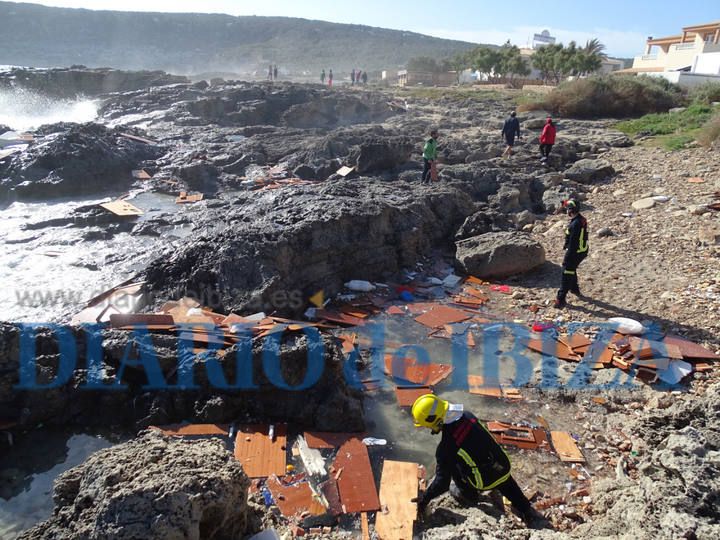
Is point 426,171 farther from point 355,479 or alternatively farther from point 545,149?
point 355,479

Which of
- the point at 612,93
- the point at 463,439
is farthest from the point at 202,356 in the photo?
the point at 612,93

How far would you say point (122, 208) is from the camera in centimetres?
1207

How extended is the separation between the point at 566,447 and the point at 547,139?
10977 mm

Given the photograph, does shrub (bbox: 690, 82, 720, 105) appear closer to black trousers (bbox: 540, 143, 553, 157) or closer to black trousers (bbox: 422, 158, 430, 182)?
black trousers (bbox: 540, 143, 553, 157)

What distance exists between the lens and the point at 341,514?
13.4ft

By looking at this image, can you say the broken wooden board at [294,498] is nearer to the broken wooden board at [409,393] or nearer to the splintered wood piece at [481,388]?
the broken wooden board at [409,393]

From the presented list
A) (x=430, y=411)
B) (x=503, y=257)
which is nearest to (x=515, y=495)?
(x=430, y=411)

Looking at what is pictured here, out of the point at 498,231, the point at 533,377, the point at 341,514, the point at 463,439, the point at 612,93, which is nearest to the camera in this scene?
the point at 463,439

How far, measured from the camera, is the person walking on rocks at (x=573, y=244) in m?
7.00

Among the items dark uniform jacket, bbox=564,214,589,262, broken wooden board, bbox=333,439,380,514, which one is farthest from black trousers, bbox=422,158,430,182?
broken wooden board, bbox=333,439,380,514

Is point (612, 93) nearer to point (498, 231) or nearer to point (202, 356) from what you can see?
point (498, 231)

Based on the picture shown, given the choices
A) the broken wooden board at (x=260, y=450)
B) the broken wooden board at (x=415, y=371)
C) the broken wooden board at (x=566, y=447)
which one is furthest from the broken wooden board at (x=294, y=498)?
the broken wooden board at (x=566, y=447)

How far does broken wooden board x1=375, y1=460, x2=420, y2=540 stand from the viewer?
3.90 m

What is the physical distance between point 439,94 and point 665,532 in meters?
35.4
